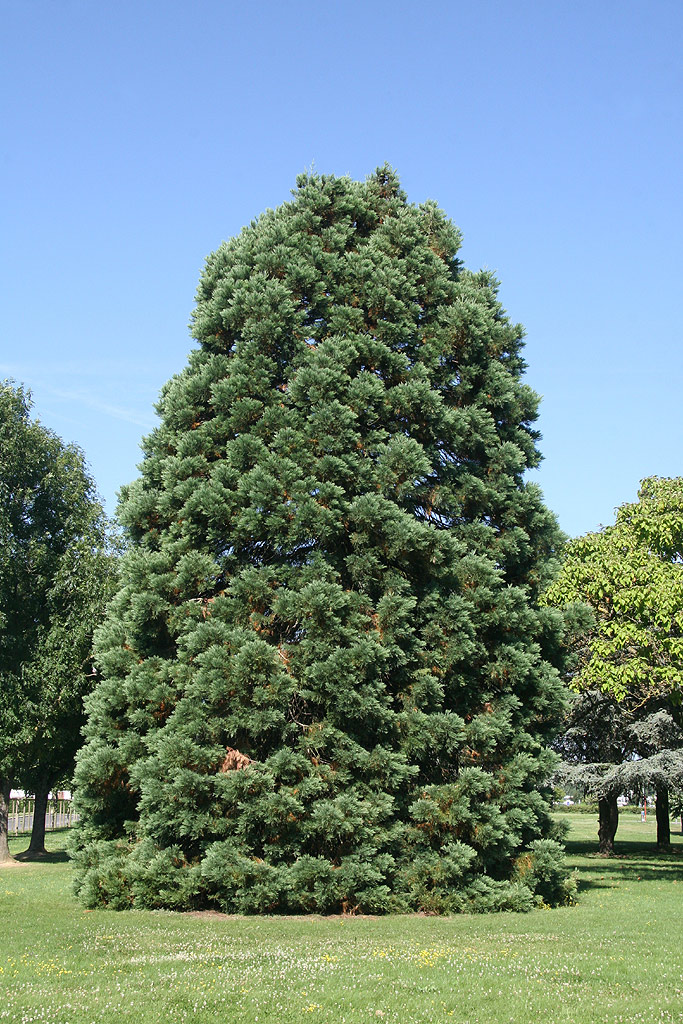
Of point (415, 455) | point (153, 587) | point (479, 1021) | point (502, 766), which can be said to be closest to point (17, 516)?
point (153, 587)

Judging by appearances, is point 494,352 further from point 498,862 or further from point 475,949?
point 475,949

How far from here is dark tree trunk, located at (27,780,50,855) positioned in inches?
1189

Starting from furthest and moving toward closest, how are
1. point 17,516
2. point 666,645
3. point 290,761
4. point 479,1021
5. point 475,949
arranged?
point 17,516 → point 666,645 → point 290,761 → point 475,949 → point 479,1021

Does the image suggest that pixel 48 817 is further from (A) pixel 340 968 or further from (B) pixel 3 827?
(A) pixel 340 968

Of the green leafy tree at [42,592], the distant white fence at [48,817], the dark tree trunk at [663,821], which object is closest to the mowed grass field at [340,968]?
the green leafy tree at [42,592]

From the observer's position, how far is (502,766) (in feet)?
50.1

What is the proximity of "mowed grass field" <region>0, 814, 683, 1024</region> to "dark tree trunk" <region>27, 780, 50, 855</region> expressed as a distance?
1709 cm

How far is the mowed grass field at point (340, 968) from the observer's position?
7570 millimetres

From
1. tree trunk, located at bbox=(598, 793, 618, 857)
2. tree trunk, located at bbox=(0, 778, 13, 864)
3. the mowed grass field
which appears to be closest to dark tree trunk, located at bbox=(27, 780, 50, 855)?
tree trunk, located at bbox=(0, 778, 13, 864)

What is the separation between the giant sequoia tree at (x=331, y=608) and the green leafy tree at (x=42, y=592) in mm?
10666

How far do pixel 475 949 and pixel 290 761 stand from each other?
4.30 m

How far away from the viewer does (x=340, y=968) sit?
9133 millimetres

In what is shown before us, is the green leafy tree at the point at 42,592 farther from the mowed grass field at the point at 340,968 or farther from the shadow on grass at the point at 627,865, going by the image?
the shadow on grass at the point at 627,865

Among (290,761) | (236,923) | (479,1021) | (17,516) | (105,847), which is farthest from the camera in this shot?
(17,516)
